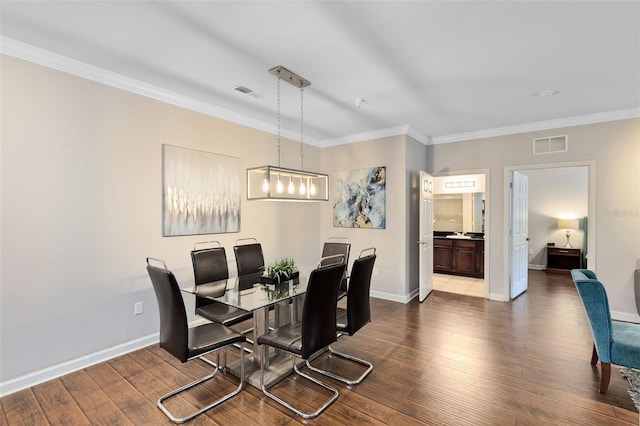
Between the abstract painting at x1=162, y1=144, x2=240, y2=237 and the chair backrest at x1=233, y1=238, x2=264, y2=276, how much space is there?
47 cm

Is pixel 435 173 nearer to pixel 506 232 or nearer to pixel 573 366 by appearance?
pixel 506 232

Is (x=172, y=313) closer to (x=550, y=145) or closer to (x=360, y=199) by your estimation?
(x=360, y=199)

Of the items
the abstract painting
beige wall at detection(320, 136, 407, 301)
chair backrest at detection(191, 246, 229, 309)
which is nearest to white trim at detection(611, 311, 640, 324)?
beige wall at detection(320, 136, 407, 301)

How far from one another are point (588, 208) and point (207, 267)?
501cm

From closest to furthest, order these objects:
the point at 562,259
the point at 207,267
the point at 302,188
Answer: the point at 207,267 → the point at 302,188 → the point at 562,259

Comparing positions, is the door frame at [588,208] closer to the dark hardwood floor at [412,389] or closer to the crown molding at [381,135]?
the dark hardwood floor at [412,389]

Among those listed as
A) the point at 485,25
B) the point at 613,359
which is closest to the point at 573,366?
the point at 613,359

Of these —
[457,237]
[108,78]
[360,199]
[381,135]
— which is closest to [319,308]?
[108,78]

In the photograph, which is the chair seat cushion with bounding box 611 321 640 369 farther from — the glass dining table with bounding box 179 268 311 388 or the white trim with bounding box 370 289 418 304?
the white trim with bounding box 370 289 418 304

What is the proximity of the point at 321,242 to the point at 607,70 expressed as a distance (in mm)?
4351

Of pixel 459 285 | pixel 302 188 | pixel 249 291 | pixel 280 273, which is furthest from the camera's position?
pixel 459 285

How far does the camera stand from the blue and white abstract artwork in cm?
500

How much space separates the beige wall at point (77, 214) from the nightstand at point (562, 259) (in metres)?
7.67

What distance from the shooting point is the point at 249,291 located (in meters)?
2.71
